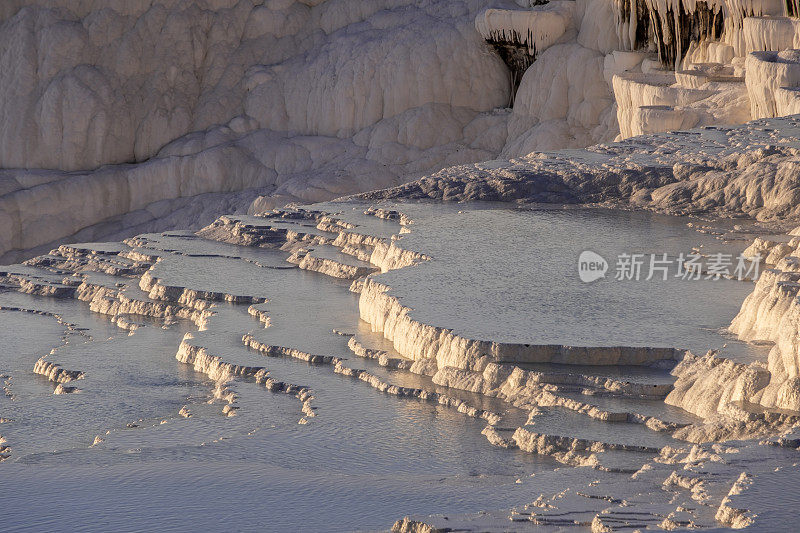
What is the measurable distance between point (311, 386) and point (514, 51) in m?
15.5

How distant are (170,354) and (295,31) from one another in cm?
1644

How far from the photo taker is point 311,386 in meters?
8.50

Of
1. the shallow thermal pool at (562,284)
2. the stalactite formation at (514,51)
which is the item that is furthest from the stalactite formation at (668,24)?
the shallow thermal pool at (562,284)

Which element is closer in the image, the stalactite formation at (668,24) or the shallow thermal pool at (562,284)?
the shallow thermal pool at (562,284)

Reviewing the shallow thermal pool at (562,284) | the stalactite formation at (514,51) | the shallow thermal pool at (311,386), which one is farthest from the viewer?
the stalactite formation at (514,51)

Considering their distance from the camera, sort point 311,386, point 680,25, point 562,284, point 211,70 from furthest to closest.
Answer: point 211,70 < point 680,25 < point 562,284 < point 311,386

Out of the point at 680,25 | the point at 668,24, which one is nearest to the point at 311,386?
the point at 680,25

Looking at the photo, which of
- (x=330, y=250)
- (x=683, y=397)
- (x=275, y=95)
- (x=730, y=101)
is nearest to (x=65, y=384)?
(x=330, y=250)

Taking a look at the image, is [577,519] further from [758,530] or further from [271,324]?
[271,324]

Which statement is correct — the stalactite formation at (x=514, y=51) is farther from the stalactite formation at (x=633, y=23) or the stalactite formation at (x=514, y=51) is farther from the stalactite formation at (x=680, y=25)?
the stalactite formation at (x=680, y=25)

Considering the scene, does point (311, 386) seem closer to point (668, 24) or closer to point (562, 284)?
point (562, 284)

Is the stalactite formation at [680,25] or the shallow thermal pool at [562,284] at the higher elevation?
the stalactite formation at [680,25]

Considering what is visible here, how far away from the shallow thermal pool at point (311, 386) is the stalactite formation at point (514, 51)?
9.78 metres

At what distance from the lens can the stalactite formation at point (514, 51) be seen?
882 inches
